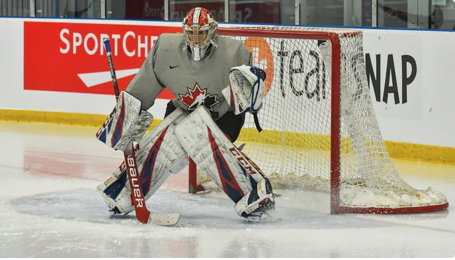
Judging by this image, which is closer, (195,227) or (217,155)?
(195,227)

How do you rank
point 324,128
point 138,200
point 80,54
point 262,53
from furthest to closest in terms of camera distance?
point 80,54 → point 262,53 → point 324,128 → point 138,200

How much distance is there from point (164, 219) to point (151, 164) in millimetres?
324

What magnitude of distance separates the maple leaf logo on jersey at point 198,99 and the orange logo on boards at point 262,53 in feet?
4.07

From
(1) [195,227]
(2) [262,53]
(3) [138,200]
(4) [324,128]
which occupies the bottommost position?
(1) [195,227]

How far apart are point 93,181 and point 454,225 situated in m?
2.30

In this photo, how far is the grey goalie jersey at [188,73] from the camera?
201 inches

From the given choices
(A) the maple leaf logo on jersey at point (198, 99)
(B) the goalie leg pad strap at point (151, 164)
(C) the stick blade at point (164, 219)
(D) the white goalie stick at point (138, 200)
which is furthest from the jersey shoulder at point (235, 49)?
(C) the stick blade at point (164, 219)

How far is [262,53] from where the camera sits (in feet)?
21.5

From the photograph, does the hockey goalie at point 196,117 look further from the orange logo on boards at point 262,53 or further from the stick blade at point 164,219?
the orange logo on boards at point 262,53

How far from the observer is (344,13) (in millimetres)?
7969

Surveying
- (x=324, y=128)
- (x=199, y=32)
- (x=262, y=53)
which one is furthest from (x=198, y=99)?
(x=262, y=53)

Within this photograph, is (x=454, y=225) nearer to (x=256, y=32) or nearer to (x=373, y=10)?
(x=256, y=32)

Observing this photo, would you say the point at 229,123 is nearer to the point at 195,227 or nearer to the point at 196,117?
the point at 196,117

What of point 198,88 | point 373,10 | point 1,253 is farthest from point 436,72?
point 1,253
